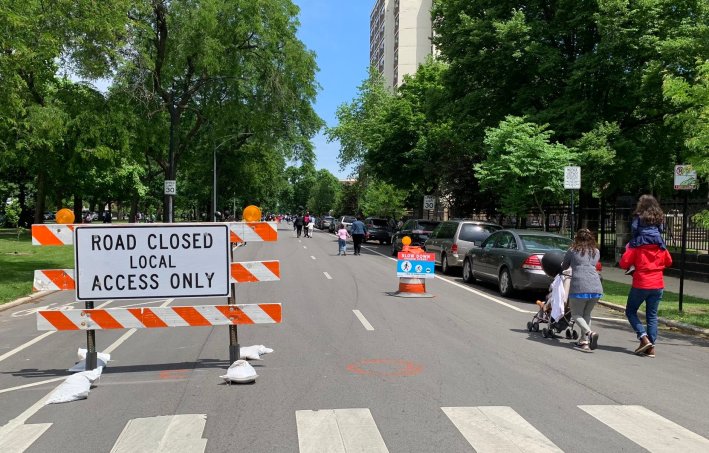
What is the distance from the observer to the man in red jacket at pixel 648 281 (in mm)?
8164

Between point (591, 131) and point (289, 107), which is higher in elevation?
point (289, 107)

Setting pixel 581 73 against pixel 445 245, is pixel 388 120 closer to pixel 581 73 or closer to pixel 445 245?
pixel 581 73

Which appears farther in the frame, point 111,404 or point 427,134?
point 427,134

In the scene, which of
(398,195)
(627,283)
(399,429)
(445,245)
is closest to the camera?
(399,429)

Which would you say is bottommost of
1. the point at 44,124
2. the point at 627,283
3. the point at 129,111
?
the point at 627,283

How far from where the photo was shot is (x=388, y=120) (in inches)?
1511

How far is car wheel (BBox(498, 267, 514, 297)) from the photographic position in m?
13.8

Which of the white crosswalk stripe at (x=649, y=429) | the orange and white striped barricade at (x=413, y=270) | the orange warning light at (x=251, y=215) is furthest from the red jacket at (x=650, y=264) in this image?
the orange and white striped barricade at (x=413, y=270)

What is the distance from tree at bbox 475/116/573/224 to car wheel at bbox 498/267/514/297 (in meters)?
5.40

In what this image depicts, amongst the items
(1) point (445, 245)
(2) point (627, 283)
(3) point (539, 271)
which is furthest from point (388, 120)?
(3) point (539, 271)

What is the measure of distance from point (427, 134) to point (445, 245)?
18.2 metres

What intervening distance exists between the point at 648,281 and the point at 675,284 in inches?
401

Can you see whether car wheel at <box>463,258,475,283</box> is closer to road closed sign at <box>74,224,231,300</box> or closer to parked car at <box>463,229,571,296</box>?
parked car at <box>463,229,571,296</box>

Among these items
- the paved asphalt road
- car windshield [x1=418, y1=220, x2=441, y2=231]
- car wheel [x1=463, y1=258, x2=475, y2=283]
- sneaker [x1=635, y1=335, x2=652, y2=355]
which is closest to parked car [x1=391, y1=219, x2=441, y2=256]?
car windshield [x1=418, y1=220, x2=441, y2=231]
